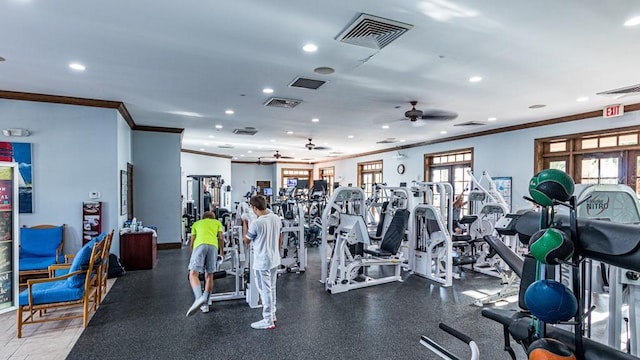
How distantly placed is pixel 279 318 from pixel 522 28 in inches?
148

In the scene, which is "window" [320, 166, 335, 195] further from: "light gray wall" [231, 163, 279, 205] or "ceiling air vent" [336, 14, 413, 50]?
"ceiling air vent" [336, 14, 413, 50]

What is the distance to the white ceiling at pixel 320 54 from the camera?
2730 millimetres

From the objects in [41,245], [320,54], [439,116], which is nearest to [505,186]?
[439,116]

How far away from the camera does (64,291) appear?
12.1 ft

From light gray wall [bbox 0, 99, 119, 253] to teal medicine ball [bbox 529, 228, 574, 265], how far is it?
606 centimetres

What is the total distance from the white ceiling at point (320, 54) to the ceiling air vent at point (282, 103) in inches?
6.5

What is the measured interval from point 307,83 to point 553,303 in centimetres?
393

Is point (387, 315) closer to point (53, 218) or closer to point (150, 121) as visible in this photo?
point (53, 218)

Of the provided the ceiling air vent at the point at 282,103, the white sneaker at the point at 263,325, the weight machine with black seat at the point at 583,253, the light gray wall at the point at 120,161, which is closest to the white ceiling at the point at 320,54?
the ceiling air vent at the point at 282,103

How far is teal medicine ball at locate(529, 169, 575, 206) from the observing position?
1410mm

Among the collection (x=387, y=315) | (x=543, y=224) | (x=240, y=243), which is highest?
(x=543, y=224)

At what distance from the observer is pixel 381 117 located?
22.7 feet

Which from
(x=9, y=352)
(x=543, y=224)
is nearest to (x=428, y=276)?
(x=543, y=224)

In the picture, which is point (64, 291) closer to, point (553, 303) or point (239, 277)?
point (239, 277)
